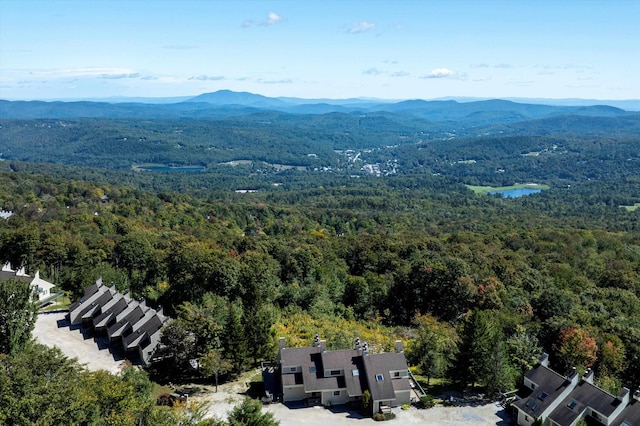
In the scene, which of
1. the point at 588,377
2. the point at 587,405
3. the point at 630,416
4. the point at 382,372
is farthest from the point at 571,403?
the point at 382,372

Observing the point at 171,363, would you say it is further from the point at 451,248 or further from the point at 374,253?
the point at 451,248

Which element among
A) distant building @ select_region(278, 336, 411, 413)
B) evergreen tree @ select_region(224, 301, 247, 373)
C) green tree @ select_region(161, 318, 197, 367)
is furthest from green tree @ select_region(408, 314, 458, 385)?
green tree @ select_region(161, 318, 197, 367)

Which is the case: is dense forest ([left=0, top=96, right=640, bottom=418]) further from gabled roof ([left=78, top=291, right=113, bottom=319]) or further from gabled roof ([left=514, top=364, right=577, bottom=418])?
gabled roof ([left=78, top=291, right=113, bottom=319])

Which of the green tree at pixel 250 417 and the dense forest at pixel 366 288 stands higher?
the green tree at pixel 250 417

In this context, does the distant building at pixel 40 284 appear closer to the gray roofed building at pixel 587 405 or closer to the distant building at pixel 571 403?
the distant building at pixel 571 403

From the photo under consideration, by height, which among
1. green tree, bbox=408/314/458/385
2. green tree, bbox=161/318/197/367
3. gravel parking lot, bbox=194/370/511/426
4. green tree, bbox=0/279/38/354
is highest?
green tree, bbox=0/279/38/354

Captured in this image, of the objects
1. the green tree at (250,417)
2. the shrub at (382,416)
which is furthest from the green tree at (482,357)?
the green tree at (250,417)
